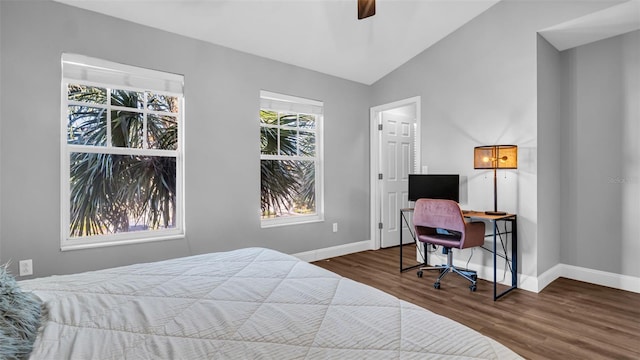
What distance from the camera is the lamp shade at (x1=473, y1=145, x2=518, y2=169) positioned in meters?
2.96

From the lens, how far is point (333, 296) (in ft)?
4.00

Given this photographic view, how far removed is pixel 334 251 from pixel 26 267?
3121 mm

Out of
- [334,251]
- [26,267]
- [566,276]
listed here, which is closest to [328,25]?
[334,251]

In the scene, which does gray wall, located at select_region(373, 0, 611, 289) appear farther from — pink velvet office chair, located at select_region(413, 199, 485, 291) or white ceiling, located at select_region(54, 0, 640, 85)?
pink velvet office chair, located at select_region(413, 199, 485, 291)

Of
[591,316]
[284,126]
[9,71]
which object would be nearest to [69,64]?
[9,71]

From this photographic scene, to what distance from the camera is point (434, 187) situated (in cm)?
363

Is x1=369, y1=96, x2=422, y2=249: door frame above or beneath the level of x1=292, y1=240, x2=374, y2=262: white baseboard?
above

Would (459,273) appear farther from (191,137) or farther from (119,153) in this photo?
(119,153)

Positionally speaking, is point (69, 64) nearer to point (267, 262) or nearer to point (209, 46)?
point (209, 46)

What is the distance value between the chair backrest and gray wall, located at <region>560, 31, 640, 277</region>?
147 centimetres

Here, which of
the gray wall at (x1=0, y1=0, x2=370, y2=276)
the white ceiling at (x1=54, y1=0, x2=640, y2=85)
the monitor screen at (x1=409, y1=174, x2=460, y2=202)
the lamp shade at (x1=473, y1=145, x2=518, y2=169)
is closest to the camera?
the gray wall at (x1=0, y1=0, x2=370, y2=276)

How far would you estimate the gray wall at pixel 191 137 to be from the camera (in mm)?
2377

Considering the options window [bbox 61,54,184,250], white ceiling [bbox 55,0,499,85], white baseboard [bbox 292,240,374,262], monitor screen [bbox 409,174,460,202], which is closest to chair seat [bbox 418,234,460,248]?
monitor screen [bbox 409,174,460,202]

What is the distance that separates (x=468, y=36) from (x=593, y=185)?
81.0 inches
